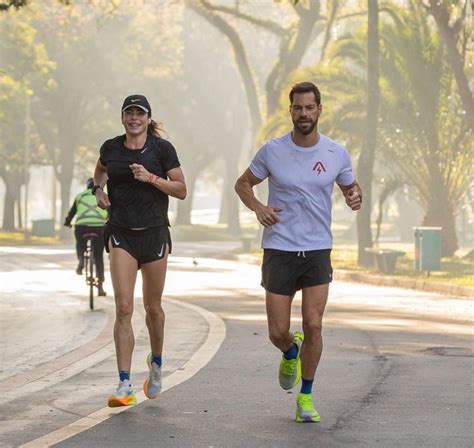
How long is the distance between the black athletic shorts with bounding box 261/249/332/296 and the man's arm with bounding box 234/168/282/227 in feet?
0.79

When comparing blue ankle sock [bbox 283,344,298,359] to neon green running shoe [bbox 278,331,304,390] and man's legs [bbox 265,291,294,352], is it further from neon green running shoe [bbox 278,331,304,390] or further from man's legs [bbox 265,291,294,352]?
man's legs [bbox 265,291,294,352]

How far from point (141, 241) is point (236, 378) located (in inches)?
85.8

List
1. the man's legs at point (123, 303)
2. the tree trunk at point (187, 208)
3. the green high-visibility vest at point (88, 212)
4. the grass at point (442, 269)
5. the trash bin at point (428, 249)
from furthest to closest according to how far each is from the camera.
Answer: the tree trunk at point (187, 208) → the trash bin at point (428, 249) → the grass at point (442, 269) → the green high-visibility vest at point (88, 212) → the man's legs at point (123, 303)

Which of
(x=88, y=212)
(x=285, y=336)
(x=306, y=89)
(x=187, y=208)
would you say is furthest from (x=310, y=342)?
(x=187, y=208)

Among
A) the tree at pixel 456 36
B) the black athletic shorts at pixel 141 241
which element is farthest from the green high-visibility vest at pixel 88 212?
the tree at pixel 456 36

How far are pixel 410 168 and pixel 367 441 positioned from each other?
31469mm

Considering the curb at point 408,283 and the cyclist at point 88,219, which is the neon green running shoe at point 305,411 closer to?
the cyclist at point 88,219

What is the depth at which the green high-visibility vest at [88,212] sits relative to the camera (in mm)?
19641

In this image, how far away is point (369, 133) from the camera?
36375mm

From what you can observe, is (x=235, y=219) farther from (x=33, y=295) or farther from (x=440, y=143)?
(x=33, y=295)

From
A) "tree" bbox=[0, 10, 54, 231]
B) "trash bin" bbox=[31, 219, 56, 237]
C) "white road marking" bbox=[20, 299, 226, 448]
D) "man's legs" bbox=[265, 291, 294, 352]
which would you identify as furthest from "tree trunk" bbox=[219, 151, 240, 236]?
"man's legs" bbox=[265, 291, 294, 352]

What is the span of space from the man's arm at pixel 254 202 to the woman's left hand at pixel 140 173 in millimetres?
603

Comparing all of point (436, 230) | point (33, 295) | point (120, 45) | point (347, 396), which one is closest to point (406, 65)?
point (436, 230)

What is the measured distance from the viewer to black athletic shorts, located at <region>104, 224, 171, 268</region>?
10.1 m
